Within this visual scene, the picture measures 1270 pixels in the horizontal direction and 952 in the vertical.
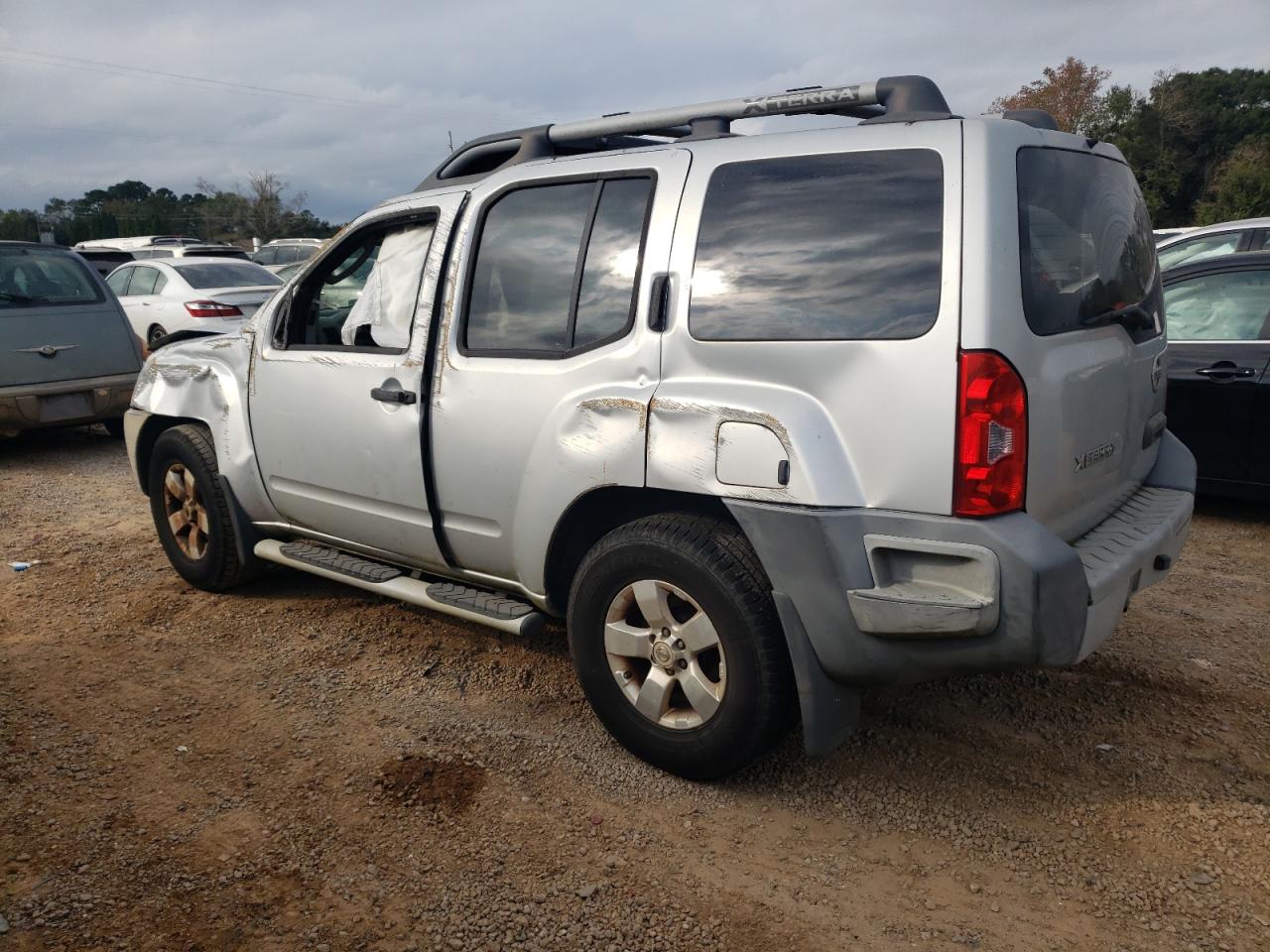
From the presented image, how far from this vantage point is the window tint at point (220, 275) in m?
12.4

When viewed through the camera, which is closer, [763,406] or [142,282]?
[763,406]

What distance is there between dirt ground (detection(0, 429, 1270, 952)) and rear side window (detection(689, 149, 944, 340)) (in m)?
1.48

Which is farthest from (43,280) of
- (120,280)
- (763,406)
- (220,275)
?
(763,406)

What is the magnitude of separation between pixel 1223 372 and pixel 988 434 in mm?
3939

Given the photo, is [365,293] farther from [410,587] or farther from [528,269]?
[410,587]

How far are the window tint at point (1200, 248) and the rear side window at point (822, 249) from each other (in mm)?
7695

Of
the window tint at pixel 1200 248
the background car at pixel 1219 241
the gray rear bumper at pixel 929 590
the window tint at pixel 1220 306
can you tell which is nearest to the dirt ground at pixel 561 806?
the gray rear bumper at pixel 929 590

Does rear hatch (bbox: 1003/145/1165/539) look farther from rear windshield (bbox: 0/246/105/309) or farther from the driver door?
rear windshield (bbox: 0/246/105/309)

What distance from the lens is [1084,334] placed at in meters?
2.93

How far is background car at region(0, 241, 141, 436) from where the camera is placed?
7.78m

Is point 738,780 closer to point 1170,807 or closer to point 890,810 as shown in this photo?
point 890,810

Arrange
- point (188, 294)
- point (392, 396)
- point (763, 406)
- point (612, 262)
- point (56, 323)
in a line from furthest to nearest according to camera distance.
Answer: point (188, 294) → point (56, 323) → point (392, 396) → point (612, 262) → point (763, 406)

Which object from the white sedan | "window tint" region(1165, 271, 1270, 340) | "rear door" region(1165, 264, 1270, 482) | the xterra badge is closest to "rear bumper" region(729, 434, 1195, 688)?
the xterra badge

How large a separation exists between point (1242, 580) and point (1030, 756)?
2.33m
